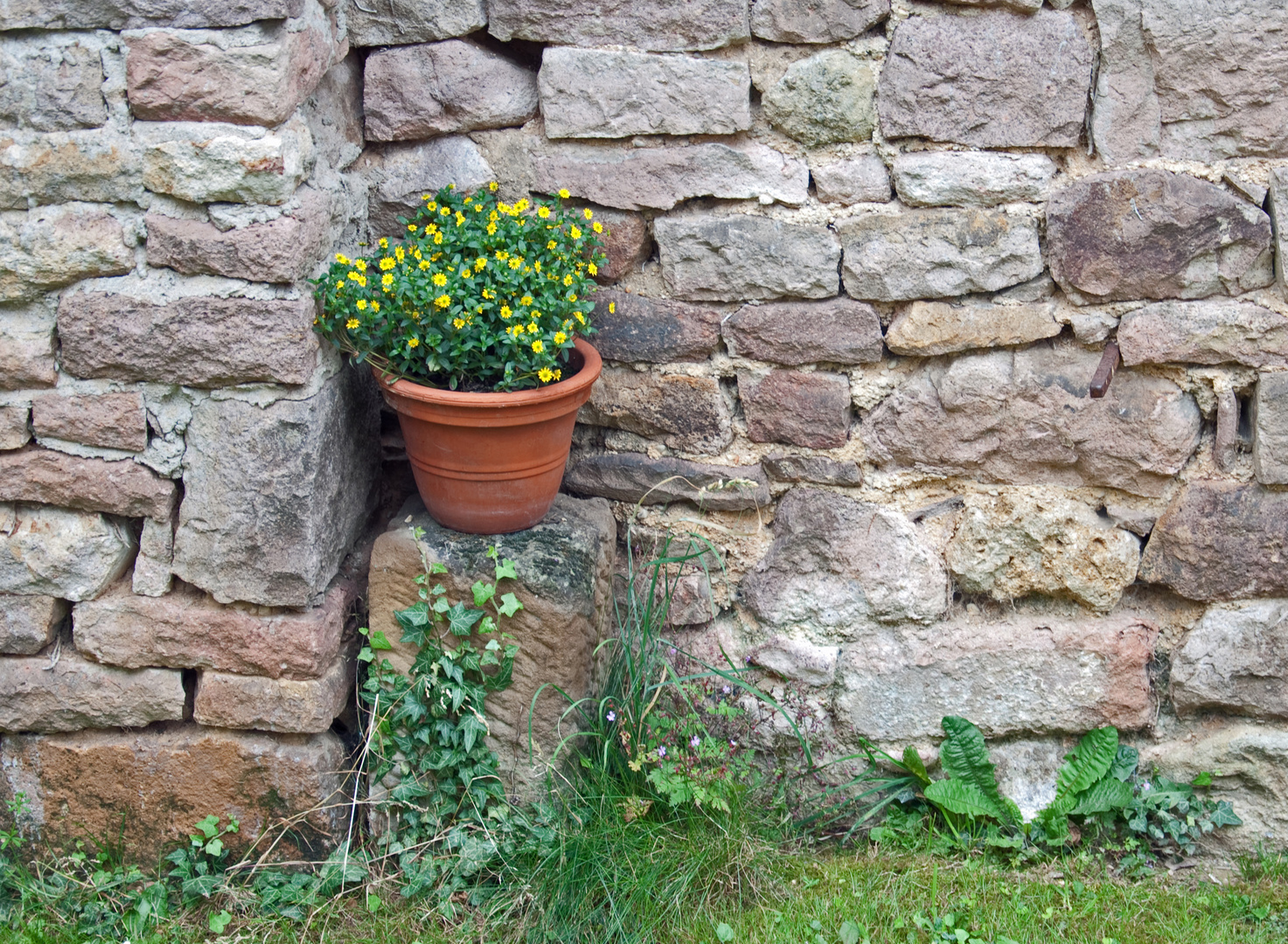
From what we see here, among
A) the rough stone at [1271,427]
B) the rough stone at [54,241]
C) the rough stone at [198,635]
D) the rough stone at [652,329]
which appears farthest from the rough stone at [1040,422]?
the rough stone at [54,241]

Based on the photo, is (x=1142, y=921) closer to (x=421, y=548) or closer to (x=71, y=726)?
(x=421, y=548)

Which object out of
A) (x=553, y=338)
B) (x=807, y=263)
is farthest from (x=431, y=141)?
(x=807, y=263)

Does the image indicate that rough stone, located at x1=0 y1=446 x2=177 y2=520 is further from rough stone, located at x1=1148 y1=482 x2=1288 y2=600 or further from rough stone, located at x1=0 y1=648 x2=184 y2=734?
rough stone, located at x1=1148 y1=482 x2=1288 y2=600

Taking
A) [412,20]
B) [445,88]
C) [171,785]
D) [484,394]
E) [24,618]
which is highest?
[412,20]

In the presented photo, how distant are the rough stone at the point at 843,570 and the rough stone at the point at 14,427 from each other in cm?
157

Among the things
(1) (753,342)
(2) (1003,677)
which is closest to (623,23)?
(1) (753,342)

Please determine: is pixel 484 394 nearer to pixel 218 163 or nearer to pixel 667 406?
pixel 667 406

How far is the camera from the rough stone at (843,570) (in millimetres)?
2541

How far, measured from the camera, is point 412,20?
7.76 ft

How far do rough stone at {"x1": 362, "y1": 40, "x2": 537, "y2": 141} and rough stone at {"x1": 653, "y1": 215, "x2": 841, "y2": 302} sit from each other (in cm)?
41

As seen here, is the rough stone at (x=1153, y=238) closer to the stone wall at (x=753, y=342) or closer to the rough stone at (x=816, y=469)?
the stone wall at (x=753, y=342)

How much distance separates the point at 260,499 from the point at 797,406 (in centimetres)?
115

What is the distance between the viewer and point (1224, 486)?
2.41m

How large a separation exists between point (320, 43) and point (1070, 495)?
6.02 ft
